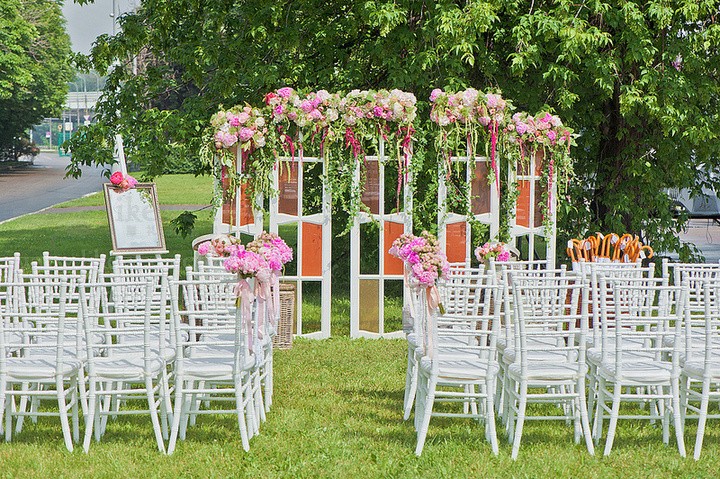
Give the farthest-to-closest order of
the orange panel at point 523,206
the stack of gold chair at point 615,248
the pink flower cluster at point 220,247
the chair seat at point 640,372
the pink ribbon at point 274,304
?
the orange panel at point 523,206
the stack of gold chair at point 615,248
the pink flower cluster at point 220,247
the pink ribbon at point 274,304
the chair seat at point 640,372

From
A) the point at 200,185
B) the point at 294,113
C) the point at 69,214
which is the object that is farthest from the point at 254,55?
the point at 200,185

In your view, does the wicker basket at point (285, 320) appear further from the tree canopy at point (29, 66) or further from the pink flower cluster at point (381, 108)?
the tree canopy at point (29, 66)

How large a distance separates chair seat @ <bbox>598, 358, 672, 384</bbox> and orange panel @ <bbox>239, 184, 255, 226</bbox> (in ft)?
14.5

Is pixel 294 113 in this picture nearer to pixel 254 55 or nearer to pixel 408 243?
pixel 254 55

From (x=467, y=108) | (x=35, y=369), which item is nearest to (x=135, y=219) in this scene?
(x=467, y=108)

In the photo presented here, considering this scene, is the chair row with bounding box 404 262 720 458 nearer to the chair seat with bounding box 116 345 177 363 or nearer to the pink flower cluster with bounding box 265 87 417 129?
the chair seat with bounding box 116 345 177 363

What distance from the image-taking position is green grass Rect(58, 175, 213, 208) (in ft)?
94.1

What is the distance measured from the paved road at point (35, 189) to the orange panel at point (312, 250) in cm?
1565

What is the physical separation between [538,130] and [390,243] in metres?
1.78

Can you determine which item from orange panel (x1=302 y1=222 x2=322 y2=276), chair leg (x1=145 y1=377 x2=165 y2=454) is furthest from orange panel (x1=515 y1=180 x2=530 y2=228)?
chair leg (x1=145 y1=377 x2=165 y2=454)

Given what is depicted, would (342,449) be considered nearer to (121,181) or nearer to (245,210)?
(245,210)

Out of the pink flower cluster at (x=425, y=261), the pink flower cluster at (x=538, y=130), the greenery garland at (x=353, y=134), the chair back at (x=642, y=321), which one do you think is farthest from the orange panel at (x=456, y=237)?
the pink flower cluster at (x=425, y=261)

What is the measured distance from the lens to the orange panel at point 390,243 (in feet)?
31.2

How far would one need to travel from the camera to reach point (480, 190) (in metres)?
9.61
